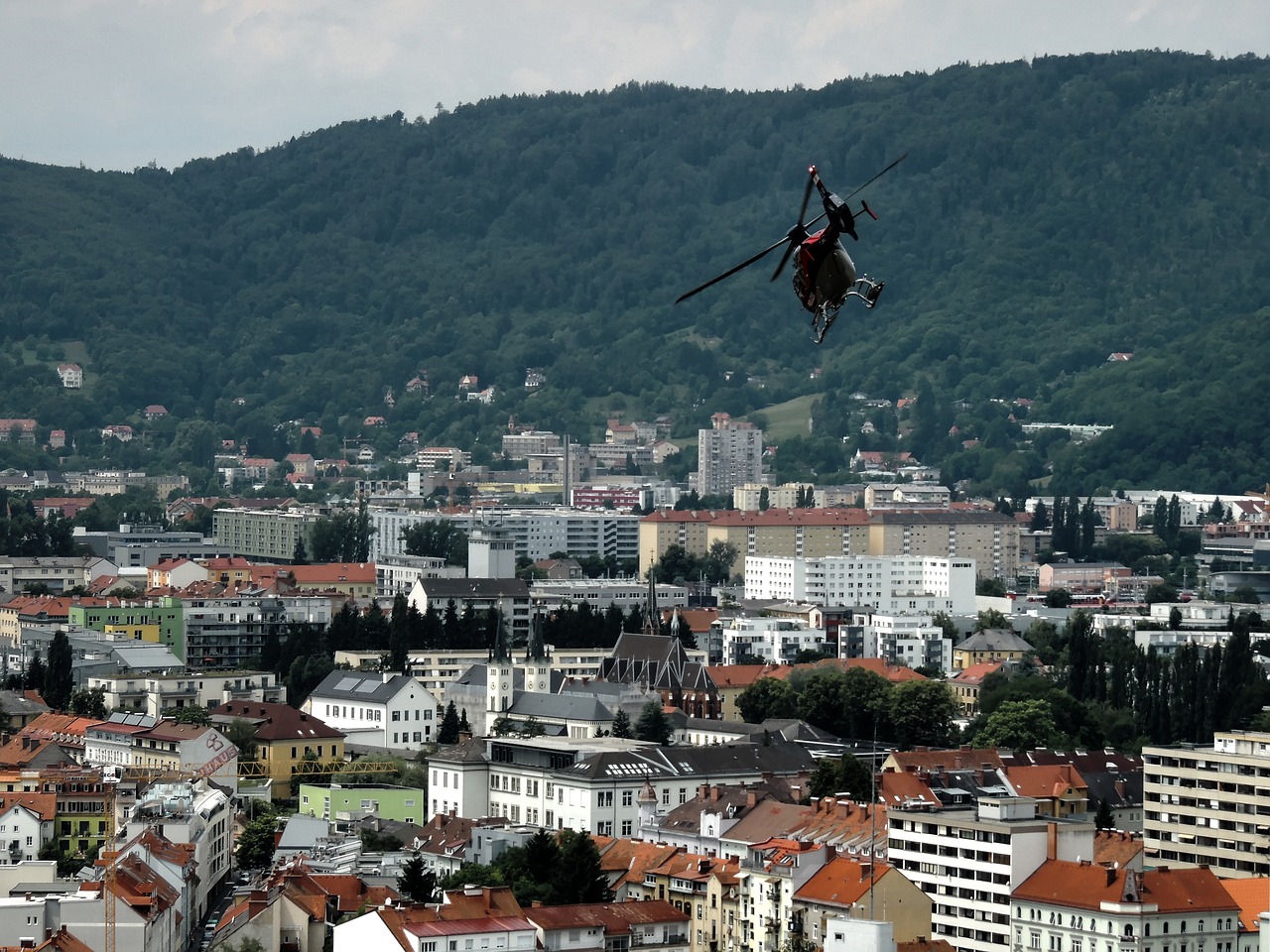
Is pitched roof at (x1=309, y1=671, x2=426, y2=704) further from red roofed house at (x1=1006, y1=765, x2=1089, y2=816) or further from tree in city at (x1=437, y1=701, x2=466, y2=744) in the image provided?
red roofed house at (x1=1006, y1=765, x2=1089, y2=816)

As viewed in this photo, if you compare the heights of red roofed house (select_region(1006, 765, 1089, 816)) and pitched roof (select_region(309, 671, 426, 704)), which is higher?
pitched roof (select_region(309, 671, 426, 704))

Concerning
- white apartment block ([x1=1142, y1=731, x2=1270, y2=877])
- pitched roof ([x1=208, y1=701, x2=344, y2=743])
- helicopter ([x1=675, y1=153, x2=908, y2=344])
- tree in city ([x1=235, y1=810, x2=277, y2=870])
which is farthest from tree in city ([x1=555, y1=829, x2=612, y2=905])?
helicopter ([x1=675, y1=153, x2=908, y2=344])

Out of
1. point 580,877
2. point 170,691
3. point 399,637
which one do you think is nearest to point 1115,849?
point 580,877

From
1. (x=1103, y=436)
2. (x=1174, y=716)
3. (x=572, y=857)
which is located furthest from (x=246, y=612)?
(x=1103, y=436)

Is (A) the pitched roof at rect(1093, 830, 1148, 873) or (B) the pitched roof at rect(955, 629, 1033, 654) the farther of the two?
(B) the pitched roof at rect(955, 629, 1033, 654)

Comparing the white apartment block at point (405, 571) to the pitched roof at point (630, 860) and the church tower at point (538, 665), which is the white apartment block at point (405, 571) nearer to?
the church tower at point (538, 665)

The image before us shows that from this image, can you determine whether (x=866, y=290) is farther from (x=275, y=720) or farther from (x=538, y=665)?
(x=538, y=665)
